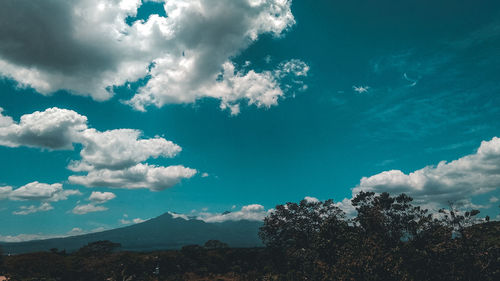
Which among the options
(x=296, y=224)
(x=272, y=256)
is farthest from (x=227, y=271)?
(x=296, y=224)

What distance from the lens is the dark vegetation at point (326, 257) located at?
1807cm

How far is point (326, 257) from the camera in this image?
25516 mm

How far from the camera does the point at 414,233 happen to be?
217 ft

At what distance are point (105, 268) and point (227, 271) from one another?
68.3 feet

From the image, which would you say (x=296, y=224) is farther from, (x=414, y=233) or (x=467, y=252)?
(x=467, y=252)

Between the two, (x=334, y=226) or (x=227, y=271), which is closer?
(x=334, y=226)

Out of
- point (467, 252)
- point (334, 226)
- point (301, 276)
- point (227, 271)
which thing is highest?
point (334, 226)

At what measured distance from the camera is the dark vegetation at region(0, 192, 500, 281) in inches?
711

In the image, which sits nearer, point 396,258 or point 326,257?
point 396,258

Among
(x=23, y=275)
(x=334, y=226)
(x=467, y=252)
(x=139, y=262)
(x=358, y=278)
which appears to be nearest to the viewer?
(x=358, y=278)

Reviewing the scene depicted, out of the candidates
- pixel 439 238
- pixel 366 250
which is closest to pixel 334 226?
pixel 439 238

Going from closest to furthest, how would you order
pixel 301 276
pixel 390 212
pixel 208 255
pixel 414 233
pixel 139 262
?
1. pixel 301 276
2. pixel 139 262
3. pixel 208 255
4. pixel 414 233
5. pixel 390 212

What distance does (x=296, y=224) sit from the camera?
241 ft

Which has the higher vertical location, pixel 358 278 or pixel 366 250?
pixel 366 250
